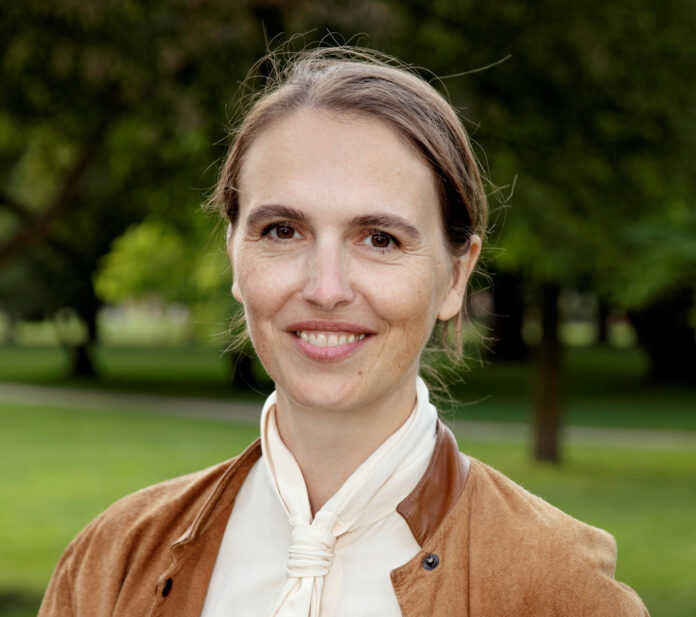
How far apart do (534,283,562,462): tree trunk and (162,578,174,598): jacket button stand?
12912mm

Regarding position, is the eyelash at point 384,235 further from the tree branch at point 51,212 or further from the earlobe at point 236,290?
the tree branch at point 51,212

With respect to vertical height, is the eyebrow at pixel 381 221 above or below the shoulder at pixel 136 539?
above

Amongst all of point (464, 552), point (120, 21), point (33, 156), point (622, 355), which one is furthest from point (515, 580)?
point (622, 355)

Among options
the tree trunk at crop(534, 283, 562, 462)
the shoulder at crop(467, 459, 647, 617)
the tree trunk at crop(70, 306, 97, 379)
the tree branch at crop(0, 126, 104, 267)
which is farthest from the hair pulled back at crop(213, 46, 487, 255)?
the tree trunk at crop(70, 306, 97, 379)

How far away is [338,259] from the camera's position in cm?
183

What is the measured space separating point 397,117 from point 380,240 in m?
0.22

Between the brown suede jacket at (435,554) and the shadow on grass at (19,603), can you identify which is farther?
the shadow on grass at (19,603)

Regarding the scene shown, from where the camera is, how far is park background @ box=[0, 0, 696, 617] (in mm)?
5934

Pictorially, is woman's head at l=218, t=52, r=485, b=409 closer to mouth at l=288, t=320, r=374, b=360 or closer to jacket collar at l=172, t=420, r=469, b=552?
mouth at l=288, t=320, r=374, b=360

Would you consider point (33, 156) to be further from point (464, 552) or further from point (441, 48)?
point (464, 552)

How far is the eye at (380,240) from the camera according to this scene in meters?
1.87

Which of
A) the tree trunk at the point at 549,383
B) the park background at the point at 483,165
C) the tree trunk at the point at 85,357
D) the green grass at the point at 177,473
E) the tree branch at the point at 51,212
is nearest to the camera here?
the park background at the point at 483,165

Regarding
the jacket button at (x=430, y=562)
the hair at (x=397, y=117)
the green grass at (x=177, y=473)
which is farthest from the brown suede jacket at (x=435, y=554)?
the green grass at (x=177, y=473)

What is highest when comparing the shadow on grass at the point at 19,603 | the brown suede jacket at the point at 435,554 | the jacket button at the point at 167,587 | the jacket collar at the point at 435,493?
the jacket collar at the point at 435,493
